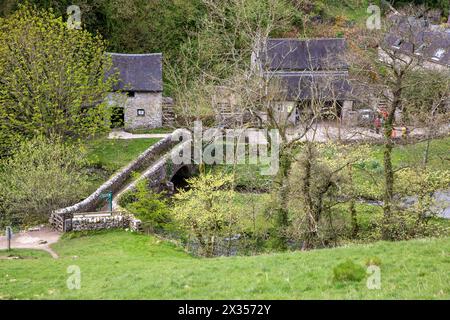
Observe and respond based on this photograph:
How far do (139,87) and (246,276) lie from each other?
1266 inches

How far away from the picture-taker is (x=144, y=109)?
164 feet

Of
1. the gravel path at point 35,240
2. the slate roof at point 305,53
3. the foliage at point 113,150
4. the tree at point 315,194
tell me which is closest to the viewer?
the tree at point 315,194

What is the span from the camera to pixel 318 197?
29047 millimetres

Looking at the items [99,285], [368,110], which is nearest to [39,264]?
[99,285]

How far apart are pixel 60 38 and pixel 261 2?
84.8ft

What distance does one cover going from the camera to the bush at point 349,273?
17562 mm

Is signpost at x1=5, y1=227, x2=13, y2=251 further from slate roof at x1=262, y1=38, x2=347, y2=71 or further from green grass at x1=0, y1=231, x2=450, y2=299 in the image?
slate roof at x1=262, y1=38, x2=347, y2=71

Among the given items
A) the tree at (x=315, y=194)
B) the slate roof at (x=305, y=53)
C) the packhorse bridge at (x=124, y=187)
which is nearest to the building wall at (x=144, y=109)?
the packhorse bridge at (x=124, y=187)

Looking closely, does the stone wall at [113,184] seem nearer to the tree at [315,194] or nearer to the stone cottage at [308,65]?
the tree at [315,194]

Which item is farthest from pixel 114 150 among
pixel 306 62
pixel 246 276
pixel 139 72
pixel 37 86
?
pixel 246 276

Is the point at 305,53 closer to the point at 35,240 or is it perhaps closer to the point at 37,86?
the point at 37,86

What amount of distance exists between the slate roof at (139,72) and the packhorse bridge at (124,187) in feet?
17.0

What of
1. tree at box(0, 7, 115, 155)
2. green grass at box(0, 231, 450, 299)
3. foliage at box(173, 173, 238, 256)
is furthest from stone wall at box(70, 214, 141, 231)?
tree at box(0, 7, 115, 155)
